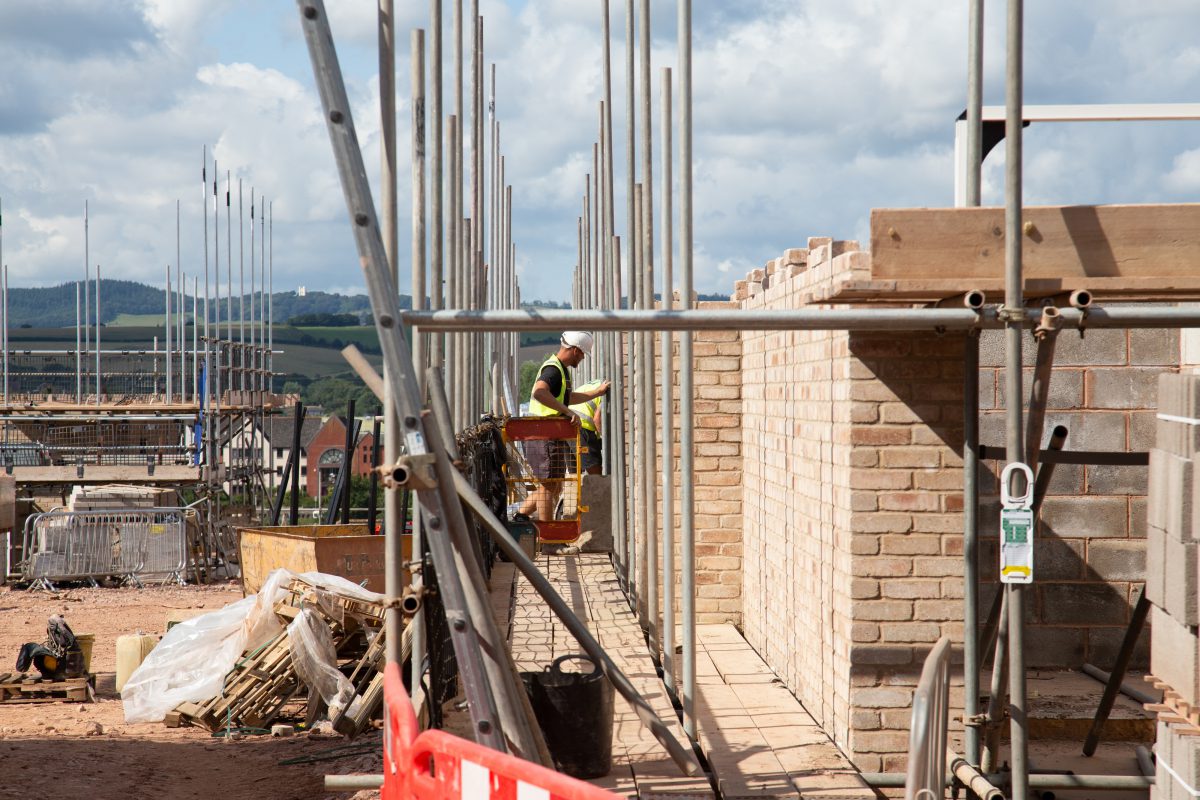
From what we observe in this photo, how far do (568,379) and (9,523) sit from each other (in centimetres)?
498

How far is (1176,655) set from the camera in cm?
411

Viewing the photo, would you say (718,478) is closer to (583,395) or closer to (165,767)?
(583,395)

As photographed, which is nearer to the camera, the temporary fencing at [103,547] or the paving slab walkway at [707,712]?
the paving slab walkway at [707,712]

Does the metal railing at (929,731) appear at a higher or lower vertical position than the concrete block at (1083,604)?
higher

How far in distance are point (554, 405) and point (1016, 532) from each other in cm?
709

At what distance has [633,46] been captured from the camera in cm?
749

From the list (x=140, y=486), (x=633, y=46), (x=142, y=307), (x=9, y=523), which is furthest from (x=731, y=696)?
(x=142, y=307)

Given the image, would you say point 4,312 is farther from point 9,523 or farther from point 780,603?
point 780,603

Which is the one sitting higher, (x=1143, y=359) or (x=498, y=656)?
(x=1143, y=359)

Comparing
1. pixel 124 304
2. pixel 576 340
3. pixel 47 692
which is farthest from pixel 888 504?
pixel 124 304

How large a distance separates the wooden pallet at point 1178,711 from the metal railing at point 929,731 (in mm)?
681

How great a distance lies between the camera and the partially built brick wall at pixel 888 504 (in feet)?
19.6

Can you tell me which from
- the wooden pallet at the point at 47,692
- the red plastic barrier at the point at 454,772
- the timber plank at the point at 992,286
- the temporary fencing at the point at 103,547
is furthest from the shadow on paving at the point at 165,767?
the temporary fencing at the point at 103,547

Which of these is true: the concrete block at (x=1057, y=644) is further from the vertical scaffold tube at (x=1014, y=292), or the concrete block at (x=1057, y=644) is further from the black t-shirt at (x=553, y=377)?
the black t-shirt at (x=553, y=377)
